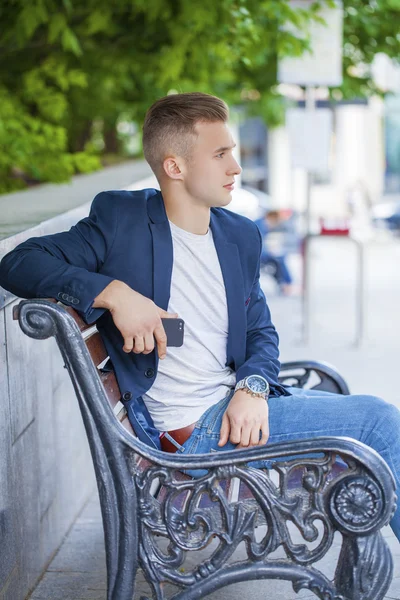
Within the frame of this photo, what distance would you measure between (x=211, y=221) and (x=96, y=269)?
45 centimetres

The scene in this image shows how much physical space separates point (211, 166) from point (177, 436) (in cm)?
86

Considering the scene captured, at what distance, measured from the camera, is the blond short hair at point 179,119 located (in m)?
3.14

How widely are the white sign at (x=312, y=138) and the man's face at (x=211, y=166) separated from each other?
5893 millimetres

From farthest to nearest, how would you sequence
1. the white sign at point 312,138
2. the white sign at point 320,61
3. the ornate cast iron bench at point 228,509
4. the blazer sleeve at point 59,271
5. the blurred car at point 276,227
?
the blurred car at point 276,227 → the white sign at point 312,138 → the white sign at point 320,61 → the blazer sleeve at point 59,271 → the ornate cast iron bench at point 228,509

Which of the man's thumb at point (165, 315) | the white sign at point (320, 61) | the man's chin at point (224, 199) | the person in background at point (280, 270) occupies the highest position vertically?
the white sign at point (320, 61)

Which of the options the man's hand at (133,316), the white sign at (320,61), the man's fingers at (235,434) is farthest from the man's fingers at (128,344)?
the white sign at (320,61)

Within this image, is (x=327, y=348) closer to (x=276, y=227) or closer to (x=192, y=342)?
(x=192, y=342)

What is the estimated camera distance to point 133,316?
→ 279 cm

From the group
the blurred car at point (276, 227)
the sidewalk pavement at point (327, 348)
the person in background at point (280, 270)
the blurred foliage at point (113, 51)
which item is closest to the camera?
the sidewalk pavement at point (327, 348)

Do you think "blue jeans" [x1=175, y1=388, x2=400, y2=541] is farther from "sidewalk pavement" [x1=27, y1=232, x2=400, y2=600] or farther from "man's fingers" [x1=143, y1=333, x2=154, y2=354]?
"sidewalk pavement" [x1=27, y1=232, x2=400, y2=600]

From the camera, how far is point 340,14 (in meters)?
8.19

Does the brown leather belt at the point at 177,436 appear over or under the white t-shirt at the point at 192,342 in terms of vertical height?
under

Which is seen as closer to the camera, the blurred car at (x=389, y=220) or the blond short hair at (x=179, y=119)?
the blond short hair at (x=179, y=119)

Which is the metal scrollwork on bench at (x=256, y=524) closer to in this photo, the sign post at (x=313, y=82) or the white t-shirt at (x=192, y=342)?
the white t-shirt at (x=192, y=342)
